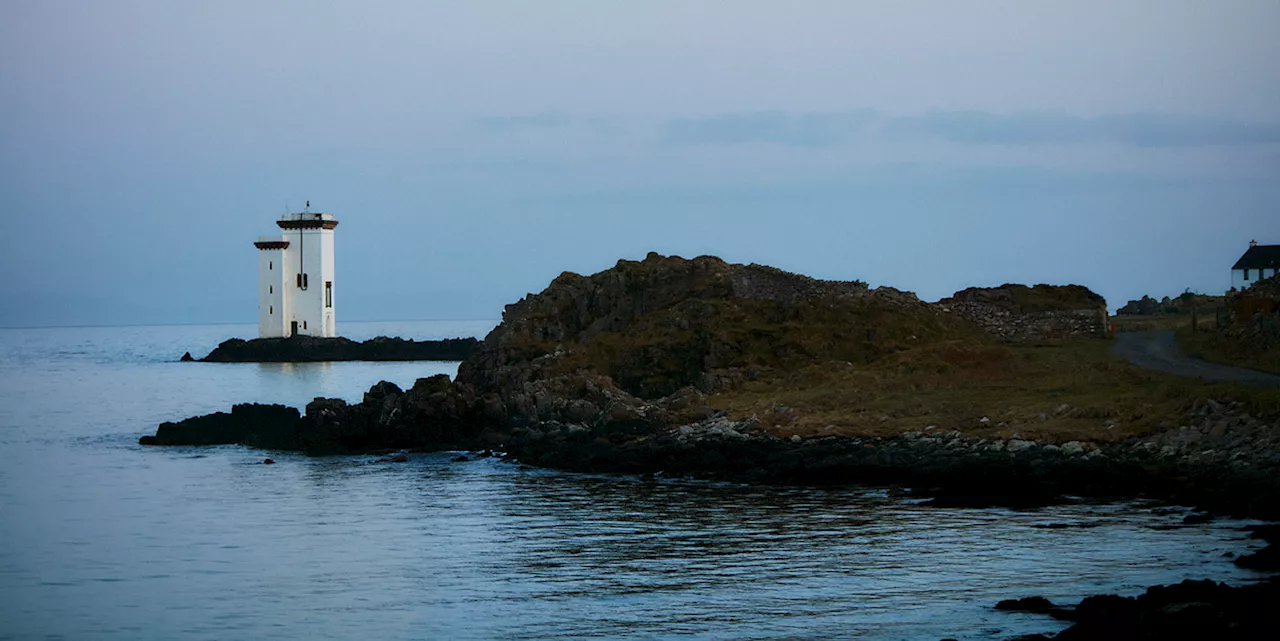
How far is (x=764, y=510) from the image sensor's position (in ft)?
81.8

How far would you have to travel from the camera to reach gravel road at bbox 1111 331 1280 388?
30.3 metres

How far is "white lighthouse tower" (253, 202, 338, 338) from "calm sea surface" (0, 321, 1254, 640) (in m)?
62.2

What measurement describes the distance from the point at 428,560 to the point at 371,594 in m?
2.61

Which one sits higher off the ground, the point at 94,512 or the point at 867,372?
the point at 867,372

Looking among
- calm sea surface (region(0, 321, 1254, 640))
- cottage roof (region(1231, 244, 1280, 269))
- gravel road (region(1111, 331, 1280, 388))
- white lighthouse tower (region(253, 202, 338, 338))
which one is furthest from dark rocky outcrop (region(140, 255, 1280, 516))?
white lighthouse tower (region(253, 202, 338, 338))

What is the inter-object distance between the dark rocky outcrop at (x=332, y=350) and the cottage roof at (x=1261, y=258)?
55568 mm

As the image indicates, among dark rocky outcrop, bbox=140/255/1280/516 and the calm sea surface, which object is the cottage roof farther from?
the calm sea surface

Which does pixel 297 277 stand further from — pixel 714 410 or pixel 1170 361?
pixel 1170 361

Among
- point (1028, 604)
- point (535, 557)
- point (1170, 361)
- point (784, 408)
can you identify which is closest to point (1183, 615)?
point (1028, 604)

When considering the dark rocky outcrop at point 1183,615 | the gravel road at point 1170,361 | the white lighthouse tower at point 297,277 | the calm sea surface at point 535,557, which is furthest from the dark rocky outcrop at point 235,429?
the white lighthouse tower at point 297,277

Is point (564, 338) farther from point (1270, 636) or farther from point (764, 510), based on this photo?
point (1270, 636)

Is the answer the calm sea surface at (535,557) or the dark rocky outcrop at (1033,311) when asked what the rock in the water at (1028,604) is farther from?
the dark rocky outcrop at (1033,311)

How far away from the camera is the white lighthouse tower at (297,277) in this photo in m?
94.9

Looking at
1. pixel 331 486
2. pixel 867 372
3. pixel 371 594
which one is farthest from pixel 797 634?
pixel 867 372
